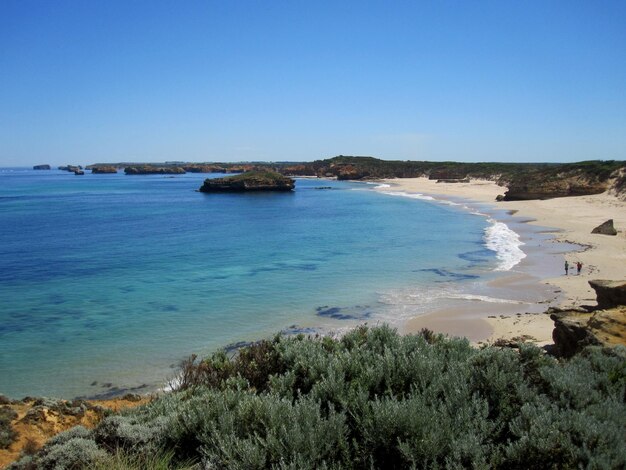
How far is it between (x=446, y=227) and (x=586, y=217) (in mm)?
13147

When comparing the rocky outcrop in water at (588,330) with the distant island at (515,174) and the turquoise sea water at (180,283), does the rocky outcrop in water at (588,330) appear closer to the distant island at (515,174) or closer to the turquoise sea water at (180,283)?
the turquoise sea water at (180,283)

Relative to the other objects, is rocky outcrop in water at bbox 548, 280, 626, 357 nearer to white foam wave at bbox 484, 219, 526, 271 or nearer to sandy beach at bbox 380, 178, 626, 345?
sandy beach at bbox 380, 178, 626, 345

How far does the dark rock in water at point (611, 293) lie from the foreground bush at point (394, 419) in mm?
7081

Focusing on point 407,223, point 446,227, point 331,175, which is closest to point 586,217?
point 446,227

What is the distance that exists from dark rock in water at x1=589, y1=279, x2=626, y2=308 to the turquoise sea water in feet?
22.0

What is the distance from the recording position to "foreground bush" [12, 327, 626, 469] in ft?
13.0

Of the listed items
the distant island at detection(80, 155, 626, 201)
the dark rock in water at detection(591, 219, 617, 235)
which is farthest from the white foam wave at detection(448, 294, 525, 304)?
the distant island at detection(80, 155, 626, 201)

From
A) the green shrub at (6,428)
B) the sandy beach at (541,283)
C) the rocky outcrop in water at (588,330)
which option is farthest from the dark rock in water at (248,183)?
the rocky outcrop in water at (588,330)

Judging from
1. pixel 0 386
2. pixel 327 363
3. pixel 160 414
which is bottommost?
pixel 0 386

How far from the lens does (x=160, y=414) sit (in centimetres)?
557

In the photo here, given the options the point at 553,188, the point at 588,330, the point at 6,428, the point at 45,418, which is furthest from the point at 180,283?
the point at 553,188

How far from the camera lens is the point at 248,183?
100750 millimetres

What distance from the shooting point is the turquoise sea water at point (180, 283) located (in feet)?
48.5

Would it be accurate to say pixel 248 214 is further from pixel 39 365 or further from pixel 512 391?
pixel 512 391
